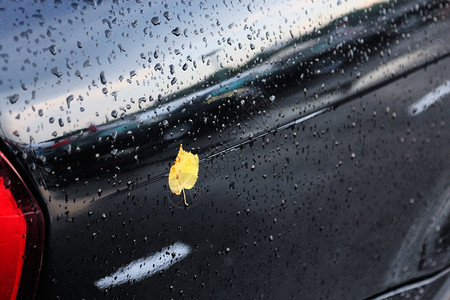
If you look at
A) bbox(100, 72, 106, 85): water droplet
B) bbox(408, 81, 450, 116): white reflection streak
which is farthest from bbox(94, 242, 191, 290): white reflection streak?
bbox(408, 81, 450, 116): white reflection streak

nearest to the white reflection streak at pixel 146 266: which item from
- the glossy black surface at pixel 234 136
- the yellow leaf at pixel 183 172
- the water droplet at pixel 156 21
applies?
the glossy black surface at pixel 234 136

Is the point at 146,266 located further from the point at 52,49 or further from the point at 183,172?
the point at 52,49

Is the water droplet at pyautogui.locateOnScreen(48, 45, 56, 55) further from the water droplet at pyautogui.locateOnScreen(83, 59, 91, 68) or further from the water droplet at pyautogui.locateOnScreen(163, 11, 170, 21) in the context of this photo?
the water droplet at pyautogui.locateOnScreen(163, 11, 170, 21)

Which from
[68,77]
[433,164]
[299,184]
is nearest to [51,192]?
[68,77]

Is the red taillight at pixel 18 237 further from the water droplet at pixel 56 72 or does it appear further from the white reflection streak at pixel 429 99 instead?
the white reflection streak at pixel 429 99

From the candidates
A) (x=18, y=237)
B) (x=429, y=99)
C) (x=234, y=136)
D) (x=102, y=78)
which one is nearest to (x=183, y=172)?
(x=234, y=136)

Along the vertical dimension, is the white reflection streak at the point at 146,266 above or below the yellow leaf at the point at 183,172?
below
